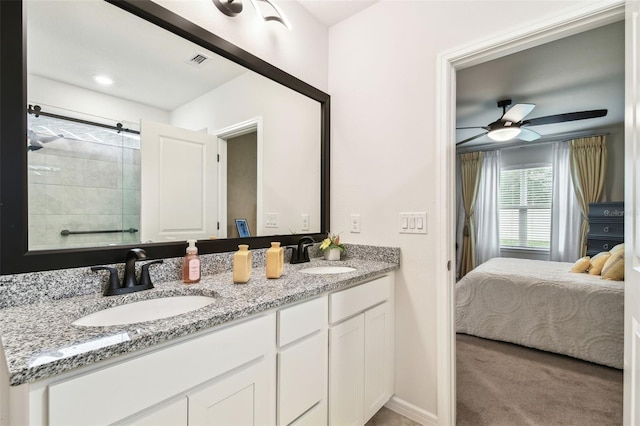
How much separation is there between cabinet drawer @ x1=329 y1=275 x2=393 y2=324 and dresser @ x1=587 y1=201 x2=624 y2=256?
13.6ft

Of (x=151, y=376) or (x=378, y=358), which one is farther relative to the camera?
(x=378, y=358)

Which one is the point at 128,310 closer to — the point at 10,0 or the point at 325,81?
the point at 10,0

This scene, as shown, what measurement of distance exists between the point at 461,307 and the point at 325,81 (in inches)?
97.1

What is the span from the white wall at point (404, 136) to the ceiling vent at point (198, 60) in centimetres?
95

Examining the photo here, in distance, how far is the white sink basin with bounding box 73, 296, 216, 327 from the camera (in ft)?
3.07

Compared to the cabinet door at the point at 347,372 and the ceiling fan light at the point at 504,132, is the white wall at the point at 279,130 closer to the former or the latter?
the cabinet door at the point at 347,372

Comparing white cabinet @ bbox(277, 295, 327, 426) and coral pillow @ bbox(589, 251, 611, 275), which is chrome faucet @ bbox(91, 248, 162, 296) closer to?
white cabinet @ bbox(277, 295, 327, 426)

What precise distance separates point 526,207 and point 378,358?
4.58 m

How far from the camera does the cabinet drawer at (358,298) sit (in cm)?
135

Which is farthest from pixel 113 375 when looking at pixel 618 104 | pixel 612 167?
pixel 612 167

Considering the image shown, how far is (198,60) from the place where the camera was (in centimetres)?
147

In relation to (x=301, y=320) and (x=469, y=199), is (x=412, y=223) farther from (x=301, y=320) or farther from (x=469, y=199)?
(x=469, y=199)

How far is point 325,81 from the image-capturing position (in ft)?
7.11

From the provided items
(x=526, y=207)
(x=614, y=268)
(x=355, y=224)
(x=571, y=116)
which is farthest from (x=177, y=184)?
(x=526, y=207)
